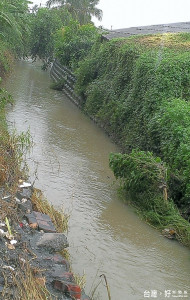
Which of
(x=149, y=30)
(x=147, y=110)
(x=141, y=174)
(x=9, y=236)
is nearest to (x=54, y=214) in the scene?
(x=9, y=236)

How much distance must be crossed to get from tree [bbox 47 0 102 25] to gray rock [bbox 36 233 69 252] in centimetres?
3456

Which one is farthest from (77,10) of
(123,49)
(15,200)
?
(15,200)

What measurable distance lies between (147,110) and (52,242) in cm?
690

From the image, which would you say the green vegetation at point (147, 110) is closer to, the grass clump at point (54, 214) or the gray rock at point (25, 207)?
the grass clump at point (54, 214)

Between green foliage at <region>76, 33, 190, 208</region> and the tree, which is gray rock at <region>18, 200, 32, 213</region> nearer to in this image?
green foliage at <region>76, 33, 190, 208</region>

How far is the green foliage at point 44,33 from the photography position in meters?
31.6

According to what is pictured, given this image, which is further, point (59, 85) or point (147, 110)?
point (59, 85)

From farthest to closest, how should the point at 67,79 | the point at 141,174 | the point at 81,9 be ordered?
1. the point at 81,9
2. the point at 67,79
3. the point at 141,174

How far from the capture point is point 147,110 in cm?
1234

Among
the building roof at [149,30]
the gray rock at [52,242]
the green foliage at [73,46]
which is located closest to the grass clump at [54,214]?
the gray rock at [52,242]

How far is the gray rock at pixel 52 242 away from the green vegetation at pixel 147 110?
2.54 m

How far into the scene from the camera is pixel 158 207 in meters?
8.56

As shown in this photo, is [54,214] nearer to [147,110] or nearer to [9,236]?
[9,236]

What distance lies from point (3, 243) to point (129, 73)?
1012cm
